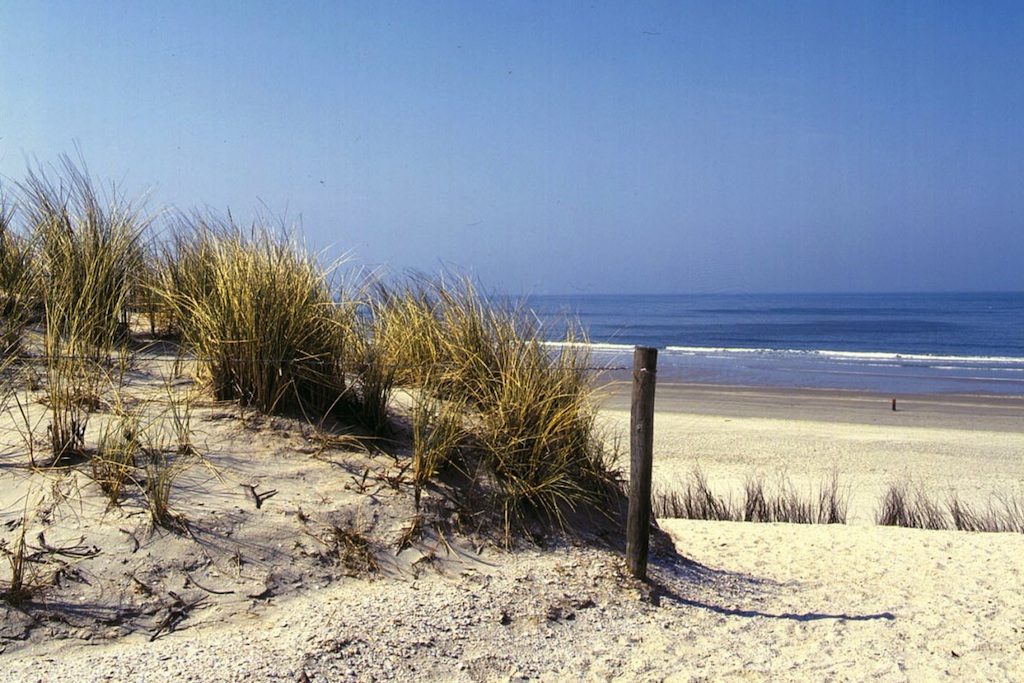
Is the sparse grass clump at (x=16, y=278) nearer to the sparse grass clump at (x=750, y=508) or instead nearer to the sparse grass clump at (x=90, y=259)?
the sparse grass clump at (x=90, y=259)

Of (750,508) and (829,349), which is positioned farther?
(829,349)

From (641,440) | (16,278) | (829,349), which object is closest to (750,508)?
(641,440)

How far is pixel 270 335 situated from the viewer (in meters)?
5.33

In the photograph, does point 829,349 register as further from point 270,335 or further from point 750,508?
point 270,335

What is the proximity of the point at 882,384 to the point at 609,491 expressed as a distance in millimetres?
22214

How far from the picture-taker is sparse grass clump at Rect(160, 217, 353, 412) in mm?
5352

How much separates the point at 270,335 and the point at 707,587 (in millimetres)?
3055

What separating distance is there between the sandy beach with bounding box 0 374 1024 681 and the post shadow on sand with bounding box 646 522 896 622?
2 centimetres

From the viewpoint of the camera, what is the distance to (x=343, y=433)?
540 cm

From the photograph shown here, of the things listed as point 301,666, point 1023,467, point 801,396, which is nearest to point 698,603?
point 301,666

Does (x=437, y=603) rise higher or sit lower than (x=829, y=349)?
lower

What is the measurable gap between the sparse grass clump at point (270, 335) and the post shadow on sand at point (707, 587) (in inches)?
89.1

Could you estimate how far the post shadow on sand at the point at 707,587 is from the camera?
198 inches

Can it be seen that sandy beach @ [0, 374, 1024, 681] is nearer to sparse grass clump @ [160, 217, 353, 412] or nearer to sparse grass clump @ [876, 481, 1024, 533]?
sparse grass clump @ [160, 217, 353, 412]
